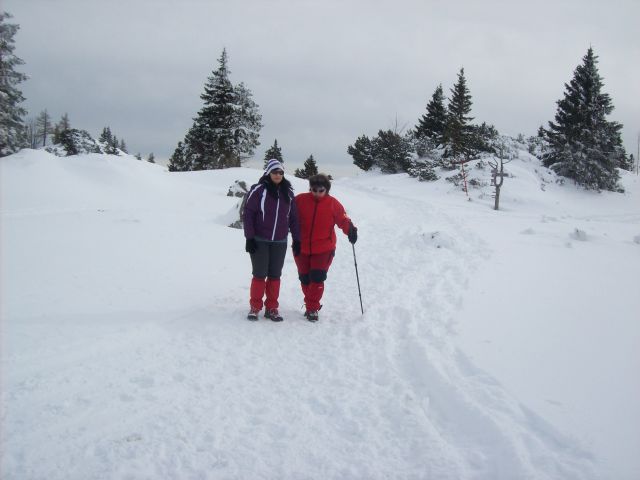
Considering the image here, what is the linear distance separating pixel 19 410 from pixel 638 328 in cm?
580

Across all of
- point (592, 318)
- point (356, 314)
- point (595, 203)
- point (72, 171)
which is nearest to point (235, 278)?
point (356, 314)

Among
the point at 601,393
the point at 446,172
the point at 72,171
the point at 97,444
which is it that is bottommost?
the point at 97,444

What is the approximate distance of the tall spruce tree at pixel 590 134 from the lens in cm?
2923

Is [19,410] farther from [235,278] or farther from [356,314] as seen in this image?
[235,278]

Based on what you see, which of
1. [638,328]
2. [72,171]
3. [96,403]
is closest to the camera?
[96,403]

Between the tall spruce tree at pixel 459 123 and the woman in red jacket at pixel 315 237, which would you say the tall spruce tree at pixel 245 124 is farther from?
the woman in red jacket at pixel 315 237

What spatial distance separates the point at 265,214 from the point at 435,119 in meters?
42.3

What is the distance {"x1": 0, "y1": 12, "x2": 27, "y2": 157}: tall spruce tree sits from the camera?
23.0 meters

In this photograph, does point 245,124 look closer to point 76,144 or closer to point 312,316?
point 76,144

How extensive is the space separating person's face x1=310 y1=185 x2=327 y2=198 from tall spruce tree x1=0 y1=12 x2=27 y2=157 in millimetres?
26406

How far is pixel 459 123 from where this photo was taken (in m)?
37.9

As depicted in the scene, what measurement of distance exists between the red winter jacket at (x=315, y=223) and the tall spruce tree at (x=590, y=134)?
30.9 m

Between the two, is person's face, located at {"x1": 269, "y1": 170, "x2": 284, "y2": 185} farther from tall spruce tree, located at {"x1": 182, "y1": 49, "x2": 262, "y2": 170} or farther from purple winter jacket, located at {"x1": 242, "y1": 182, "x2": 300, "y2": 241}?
tall spruce tree, located at {"x1": 182, "y1": 49, "x2": 262, "y2": 170}

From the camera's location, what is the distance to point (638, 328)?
176 inches
